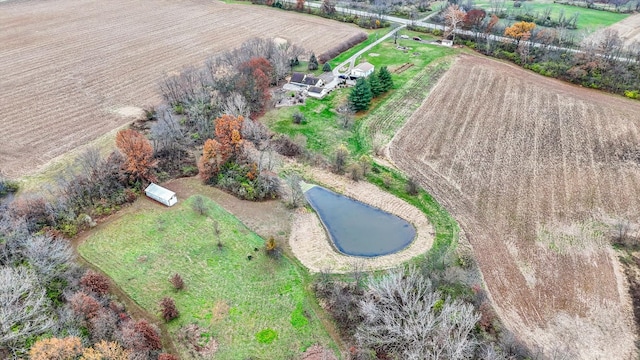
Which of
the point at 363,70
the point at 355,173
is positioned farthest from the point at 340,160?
the point at 363,70

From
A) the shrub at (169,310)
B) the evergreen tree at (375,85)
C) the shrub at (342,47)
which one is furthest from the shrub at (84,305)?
the shrub at (342,47)

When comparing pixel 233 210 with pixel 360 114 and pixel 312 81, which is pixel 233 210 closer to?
pixel 360 114

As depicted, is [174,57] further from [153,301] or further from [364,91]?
[153,301]

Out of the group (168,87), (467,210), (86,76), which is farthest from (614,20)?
(86,76)

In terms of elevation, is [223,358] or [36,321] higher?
[36,321]

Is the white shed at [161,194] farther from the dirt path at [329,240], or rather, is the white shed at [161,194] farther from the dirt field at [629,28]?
the dirt field at [629,28]

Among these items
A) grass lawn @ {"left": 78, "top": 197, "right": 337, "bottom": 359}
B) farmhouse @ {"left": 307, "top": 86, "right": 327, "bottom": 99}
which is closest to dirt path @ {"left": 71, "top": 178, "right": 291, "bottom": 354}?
grass lawn @ {"left": 78, "top": 197, "right": 337, "bottom": 359}
